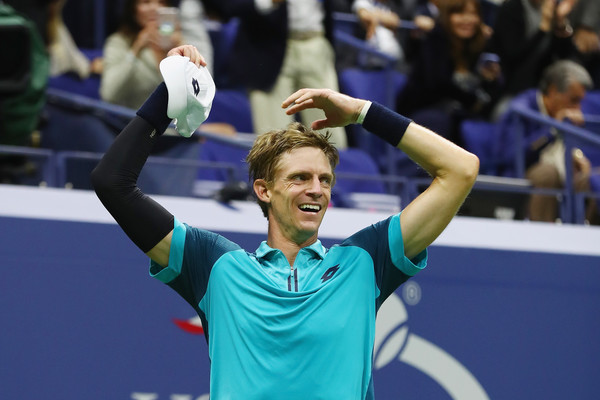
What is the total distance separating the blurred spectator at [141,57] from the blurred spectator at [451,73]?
1.73 m

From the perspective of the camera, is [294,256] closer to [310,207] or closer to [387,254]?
[310,207]

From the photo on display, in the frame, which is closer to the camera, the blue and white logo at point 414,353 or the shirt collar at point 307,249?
the shirt collar at point 307,249

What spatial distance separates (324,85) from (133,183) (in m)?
3.76

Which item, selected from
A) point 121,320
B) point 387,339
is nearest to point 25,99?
point 121,320

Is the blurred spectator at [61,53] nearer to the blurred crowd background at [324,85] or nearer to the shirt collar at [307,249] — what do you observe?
the blurred crowd background at [324,85]

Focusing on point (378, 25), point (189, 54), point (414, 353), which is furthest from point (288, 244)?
point (378, 25)

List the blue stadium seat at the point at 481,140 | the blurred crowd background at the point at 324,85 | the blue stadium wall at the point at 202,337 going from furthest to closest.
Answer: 1. the blue stadium seat at the point at 481,140
2. the blurred crowd background at the point at 324,85
3. the blue stadium wall at the point at 202,337

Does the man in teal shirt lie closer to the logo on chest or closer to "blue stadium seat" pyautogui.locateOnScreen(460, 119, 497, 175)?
the logo on chest

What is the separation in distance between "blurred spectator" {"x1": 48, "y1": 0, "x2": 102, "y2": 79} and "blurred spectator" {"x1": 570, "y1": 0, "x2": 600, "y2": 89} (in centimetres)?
374

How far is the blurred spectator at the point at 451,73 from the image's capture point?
6832 millimetres

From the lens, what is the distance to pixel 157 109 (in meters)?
2.93

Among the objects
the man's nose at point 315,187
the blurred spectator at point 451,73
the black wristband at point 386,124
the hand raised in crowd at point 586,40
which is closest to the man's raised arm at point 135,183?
the man's nose at point 315,187

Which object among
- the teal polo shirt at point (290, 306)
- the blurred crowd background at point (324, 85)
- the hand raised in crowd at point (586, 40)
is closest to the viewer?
the teal polo shirt at point (290, 306)

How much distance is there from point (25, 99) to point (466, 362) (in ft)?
8.17
